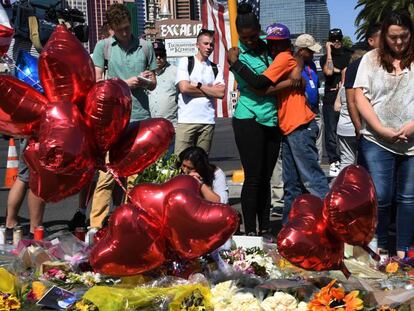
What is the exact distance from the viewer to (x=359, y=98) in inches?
192

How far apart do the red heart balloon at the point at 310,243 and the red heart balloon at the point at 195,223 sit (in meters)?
0.25

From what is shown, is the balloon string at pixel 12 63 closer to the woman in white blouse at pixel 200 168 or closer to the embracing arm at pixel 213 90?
the woman in white blouse at pixel 200 168

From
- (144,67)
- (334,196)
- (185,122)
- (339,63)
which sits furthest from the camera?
(339,63)

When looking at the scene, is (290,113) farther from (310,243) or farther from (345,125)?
(310,243)

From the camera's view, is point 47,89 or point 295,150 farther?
point 295,150

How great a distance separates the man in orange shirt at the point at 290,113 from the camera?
549 centimetres

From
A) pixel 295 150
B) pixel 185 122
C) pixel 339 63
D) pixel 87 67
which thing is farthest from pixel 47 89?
pixel 339 63

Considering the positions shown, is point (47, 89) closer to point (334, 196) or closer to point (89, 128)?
point (89, 128)

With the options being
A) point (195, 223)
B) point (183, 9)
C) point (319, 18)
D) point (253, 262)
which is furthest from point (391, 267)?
point (183, 9)

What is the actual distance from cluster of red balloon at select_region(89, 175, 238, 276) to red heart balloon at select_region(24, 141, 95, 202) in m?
0.27

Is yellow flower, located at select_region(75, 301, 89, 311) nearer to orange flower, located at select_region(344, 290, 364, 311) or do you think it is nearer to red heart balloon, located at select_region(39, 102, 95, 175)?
red heart balloon, located at select_region(39, 102, 95, 175)

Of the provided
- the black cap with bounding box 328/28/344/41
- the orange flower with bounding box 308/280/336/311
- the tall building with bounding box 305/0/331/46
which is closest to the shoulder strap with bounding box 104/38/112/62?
the orange flower with bounding box 308/280/336/311

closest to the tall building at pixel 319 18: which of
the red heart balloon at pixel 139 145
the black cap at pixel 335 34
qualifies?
the black cap at pixel 335 34

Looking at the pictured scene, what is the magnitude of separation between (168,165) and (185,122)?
1261 mm
